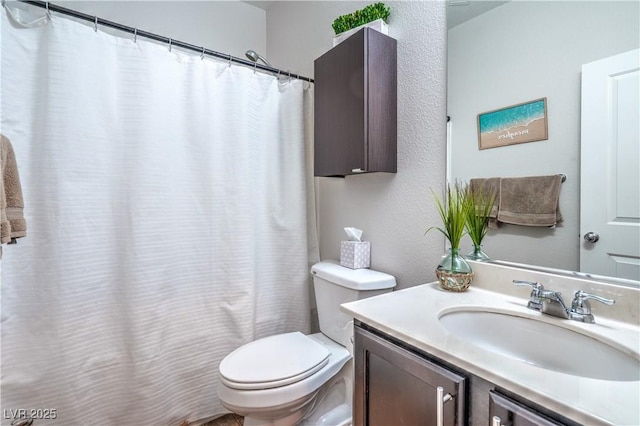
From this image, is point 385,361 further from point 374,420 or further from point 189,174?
point 189,174

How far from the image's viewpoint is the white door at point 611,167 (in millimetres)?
781

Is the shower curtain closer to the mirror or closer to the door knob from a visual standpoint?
the mirror

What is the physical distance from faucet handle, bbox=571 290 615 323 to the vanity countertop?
24 millimetres

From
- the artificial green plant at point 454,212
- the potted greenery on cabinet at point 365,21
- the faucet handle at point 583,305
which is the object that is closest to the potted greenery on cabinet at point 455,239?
the artificial green plant at point 454,212

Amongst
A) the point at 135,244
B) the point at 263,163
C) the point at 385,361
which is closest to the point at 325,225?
the point at 263,163

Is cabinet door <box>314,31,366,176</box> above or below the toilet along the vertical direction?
above

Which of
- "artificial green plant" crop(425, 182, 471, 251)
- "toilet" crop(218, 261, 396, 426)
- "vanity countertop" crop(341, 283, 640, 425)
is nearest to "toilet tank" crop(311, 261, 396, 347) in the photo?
"toilet" crop(218, 261, 396, 426)

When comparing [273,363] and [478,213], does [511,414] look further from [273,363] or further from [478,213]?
[273,363]

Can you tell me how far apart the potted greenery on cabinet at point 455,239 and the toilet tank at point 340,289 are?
1.02 ft

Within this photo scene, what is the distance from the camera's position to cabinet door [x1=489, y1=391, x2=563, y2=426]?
508 mm

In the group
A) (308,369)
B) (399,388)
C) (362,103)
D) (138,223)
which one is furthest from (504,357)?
(138,223)

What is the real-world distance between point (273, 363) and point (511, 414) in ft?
2.92

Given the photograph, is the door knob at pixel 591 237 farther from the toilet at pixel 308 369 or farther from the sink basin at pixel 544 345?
the toilet at pixel 308 369

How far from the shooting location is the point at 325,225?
1.92m
